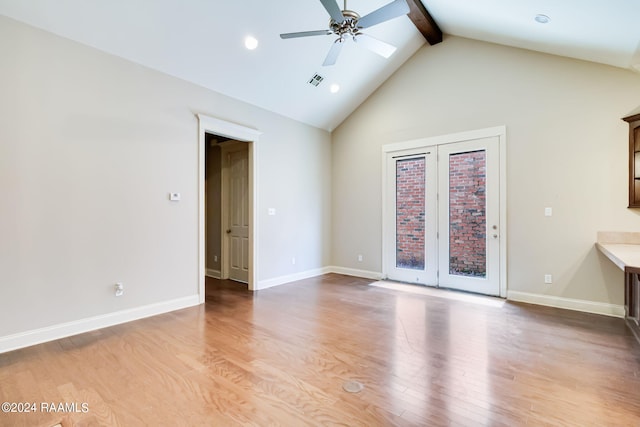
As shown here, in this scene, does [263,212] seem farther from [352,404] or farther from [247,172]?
[352,404]

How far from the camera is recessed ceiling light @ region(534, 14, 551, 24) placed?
333 cm

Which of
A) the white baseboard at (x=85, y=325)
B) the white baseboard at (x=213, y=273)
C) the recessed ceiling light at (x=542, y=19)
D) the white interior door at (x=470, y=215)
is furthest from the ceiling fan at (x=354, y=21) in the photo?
the white baseboard at (x=213, y=273)

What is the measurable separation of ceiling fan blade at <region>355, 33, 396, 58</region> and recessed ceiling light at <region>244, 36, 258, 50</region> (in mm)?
1414

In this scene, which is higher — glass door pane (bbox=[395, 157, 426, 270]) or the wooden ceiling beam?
the wooden ceiling beam

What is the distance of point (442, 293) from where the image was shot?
484 cm

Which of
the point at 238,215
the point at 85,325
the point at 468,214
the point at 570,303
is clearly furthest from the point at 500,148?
the point at 85,325

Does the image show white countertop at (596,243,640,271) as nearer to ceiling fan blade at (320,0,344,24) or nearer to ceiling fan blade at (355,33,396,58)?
ceiling fan blade at (355,33,396,58)

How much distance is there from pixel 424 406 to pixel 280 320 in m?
2.01

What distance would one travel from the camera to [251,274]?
5148 mm

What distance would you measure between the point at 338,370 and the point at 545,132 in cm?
413

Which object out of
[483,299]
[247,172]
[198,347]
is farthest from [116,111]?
[483,299]

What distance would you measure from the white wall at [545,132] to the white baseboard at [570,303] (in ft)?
0.21

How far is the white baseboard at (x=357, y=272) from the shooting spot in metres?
5.93

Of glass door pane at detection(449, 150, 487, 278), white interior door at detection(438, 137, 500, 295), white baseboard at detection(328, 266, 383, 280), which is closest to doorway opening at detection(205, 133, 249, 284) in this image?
white baseboard at detection(328, 266, 383, 280)
